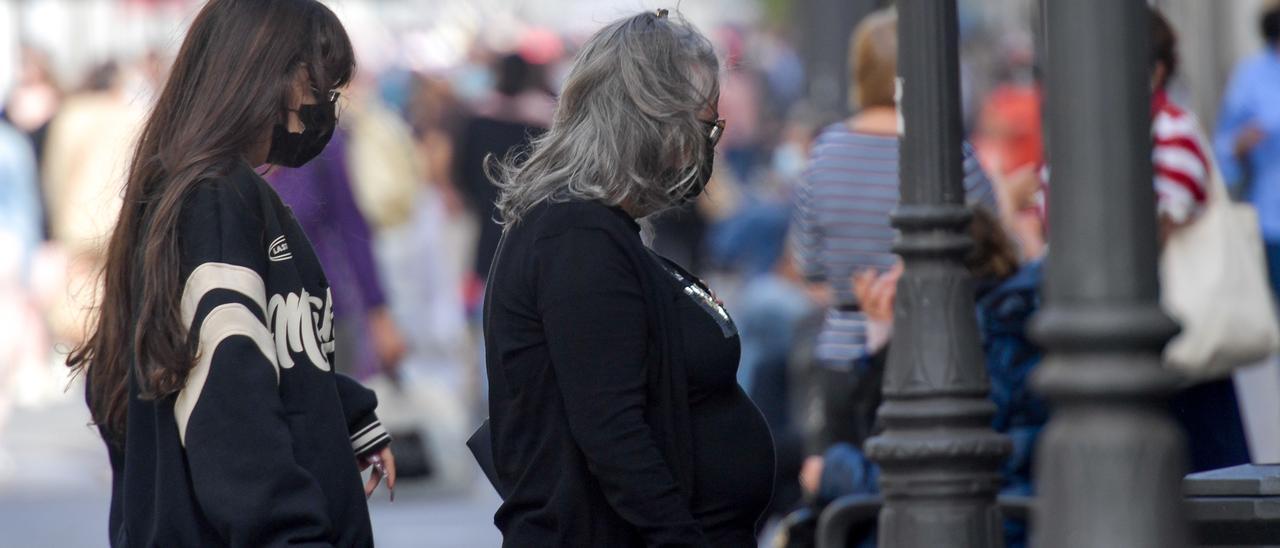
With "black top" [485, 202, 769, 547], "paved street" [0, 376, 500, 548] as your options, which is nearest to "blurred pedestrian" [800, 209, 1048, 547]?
"black top" [485, 202, 769, 547]

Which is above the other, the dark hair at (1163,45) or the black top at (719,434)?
the dark hair at (1163,45)

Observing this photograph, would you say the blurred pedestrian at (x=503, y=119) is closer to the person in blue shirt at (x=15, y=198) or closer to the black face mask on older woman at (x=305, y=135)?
the person in blue shirt at (x=15, y=198)

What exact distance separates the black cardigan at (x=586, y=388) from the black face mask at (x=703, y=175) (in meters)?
0.16

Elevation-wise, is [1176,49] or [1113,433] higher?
[1176,49]

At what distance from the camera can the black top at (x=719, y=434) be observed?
150 inches

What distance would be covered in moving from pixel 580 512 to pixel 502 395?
0.25 metres

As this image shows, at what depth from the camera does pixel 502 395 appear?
381cm

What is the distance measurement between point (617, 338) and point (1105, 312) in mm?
996

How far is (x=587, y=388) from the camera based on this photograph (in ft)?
12.0

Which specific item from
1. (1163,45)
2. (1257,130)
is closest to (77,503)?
(1257,130)

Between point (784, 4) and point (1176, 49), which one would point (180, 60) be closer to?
point (1176, 49)

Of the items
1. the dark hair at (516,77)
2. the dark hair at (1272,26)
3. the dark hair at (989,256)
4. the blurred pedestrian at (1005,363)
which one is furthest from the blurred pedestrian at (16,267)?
the dark hair at (989,256)

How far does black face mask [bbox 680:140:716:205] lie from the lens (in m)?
3.90

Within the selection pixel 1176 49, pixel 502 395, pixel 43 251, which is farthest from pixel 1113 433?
pixel 43 251
